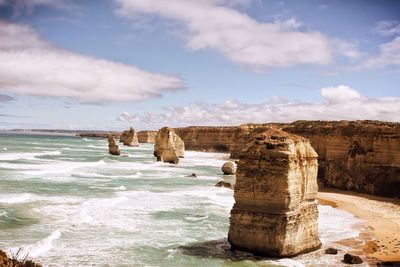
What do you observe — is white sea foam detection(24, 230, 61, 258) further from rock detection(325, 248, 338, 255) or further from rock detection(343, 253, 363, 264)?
rock detection(343, 253, 363, 264)

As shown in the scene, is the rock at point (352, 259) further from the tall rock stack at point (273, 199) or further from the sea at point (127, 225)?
the tall rock stack at point (273, 199)

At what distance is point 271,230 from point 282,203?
105 centimetres

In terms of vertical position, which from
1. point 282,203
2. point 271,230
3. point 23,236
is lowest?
point 23,236

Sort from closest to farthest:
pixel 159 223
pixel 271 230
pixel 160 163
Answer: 1. pixel 271 230
2. pixel 159 223
3. pixel 160 163

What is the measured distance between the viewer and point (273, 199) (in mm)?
16266

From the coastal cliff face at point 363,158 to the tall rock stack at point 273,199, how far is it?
65.0 ft

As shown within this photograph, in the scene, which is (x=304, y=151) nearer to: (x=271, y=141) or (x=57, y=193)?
(x=271, y=141)

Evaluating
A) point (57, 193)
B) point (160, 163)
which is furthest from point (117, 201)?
point (160, 163)

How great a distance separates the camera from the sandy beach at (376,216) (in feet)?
60.0

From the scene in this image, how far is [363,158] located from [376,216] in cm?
1137

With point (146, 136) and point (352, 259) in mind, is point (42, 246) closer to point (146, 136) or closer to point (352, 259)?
point (352, 259)

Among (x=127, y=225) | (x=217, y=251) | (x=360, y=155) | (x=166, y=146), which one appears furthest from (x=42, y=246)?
(x=166, y=146)

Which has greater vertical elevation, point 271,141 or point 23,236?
point 271,141

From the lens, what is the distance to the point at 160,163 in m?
60.9
